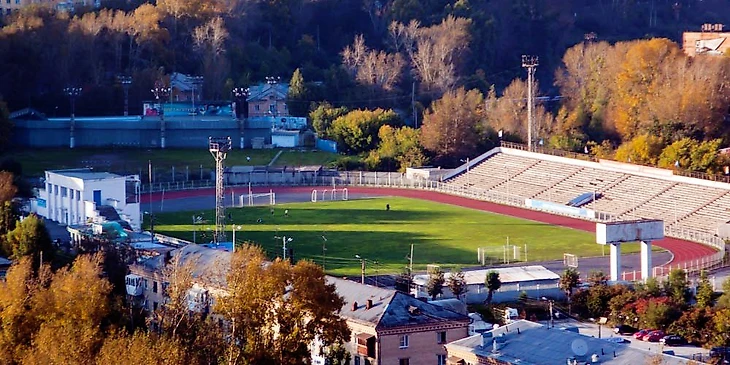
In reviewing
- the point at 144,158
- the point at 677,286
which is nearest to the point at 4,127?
the point at 144,158

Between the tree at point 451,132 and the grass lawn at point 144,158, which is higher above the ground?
the tree at point 451,132

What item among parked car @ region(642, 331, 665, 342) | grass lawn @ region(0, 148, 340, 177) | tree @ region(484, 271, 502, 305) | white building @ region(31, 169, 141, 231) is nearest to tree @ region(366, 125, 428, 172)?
grass lawn @ region(0, 148, 340, 177)

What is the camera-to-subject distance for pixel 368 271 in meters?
45.2

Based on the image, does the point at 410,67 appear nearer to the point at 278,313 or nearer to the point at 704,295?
the point at 704,295

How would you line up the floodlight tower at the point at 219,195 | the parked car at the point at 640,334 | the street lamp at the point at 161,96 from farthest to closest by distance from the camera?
the street lamp at the point at 161,96
the floodlight tower at the point at 219,195
the parked car at the point at 640,334

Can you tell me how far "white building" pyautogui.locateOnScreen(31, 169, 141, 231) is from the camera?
52.1 meters

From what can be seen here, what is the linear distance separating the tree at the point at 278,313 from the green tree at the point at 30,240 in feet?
43.4

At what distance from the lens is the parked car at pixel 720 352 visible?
3256cm

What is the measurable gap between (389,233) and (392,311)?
21.9 meters

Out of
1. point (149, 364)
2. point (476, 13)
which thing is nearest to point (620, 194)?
point (149, 364)

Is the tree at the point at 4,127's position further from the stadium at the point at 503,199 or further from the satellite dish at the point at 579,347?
the satellite dish at the point at 579,347

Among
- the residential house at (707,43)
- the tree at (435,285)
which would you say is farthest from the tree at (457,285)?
the residential house at (707,43)

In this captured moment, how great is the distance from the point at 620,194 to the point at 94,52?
35017 millimetres

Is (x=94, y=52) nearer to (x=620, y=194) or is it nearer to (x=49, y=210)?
(x=49, y=210)
